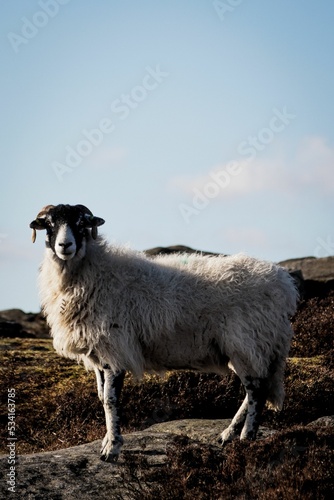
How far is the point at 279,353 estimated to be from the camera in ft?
33.4

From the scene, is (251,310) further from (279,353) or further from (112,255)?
(112,255)

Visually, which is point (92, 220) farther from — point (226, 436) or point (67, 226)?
point (226, 436)

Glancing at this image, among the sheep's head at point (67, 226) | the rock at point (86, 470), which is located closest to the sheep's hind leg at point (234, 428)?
the rock at point (86, 470)

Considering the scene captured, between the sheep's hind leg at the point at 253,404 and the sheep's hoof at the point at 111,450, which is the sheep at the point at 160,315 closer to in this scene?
the sheep's hind leg at the point at 253,404

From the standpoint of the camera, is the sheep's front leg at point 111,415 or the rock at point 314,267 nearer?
the sheep's front leg at point 111,415

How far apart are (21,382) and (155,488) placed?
658 cm

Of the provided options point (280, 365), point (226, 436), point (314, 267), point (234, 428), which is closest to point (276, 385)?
point (280, 365)

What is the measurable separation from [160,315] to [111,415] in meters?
1.34

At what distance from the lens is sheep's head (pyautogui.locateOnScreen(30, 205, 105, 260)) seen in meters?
9.66

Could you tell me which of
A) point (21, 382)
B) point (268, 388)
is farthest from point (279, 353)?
point (21, 382)

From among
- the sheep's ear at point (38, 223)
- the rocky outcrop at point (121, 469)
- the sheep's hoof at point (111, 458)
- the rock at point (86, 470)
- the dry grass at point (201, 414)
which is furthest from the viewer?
the sheep's ear at point (38, 223)

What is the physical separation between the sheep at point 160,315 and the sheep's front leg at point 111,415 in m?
0.02

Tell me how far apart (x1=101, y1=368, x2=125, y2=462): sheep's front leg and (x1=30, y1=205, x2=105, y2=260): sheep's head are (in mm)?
1551

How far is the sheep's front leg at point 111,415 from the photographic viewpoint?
29.9 feet
